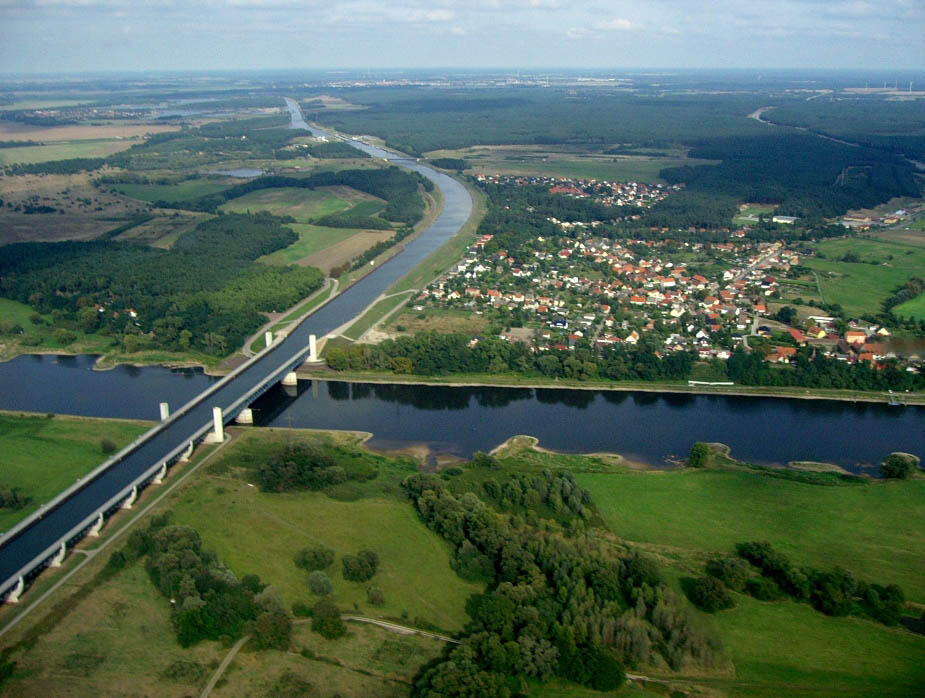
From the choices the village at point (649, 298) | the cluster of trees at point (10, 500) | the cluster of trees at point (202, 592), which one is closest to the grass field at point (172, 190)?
the village at point (649, 298)

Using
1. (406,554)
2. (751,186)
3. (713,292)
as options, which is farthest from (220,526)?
(751,186)

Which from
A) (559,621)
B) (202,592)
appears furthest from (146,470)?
(559,621)

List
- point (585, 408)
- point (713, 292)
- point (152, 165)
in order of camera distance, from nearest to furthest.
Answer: point (585, 408)
point (713, 292)
point (152, 165)

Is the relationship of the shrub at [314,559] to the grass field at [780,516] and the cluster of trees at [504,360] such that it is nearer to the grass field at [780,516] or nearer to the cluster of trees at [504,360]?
the grass field at [780,516]

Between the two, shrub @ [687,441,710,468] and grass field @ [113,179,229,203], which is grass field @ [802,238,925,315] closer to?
shrub @ [687,441,710,468]

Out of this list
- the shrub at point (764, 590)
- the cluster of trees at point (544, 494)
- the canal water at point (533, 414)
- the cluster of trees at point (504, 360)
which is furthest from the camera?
the cluster of trees at point (504, 360)

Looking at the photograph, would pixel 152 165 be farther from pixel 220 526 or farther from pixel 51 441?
pixel 220 526

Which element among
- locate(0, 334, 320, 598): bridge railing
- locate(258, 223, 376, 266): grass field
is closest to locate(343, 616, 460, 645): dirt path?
locate(0, 334, 320, 598): bridge railing
